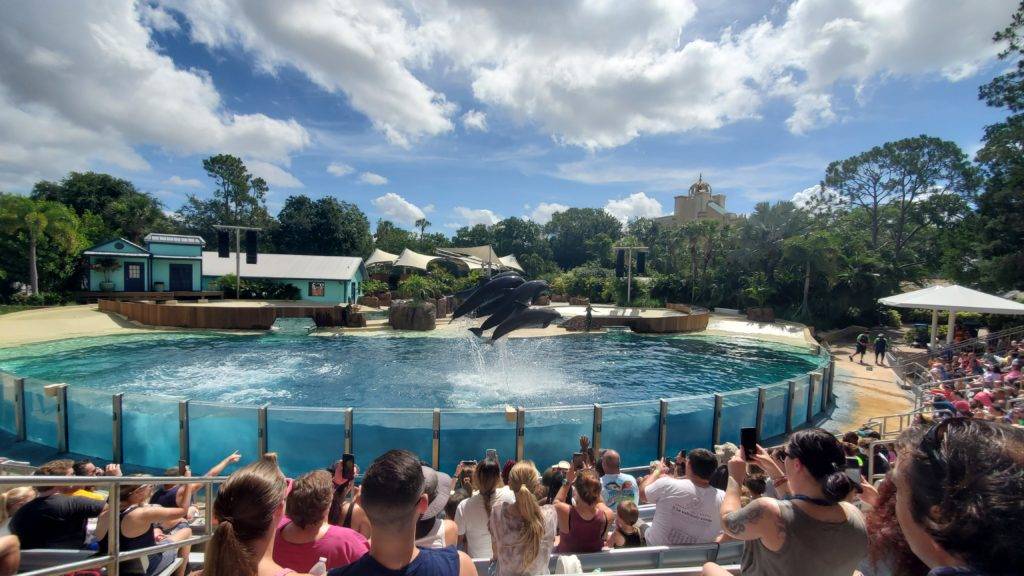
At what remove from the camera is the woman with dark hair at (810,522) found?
198 centimetres

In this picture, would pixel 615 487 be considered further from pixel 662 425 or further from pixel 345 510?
pixel 662 425

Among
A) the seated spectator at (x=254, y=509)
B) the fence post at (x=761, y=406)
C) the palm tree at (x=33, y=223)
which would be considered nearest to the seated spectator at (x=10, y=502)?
the seated spectator at (x=254, y=509)

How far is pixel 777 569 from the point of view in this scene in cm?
202

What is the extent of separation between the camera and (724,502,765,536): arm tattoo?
6.66 ft

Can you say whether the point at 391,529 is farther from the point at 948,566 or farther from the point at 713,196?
the point at 713,196

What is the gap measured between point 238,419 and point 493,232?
58.7m

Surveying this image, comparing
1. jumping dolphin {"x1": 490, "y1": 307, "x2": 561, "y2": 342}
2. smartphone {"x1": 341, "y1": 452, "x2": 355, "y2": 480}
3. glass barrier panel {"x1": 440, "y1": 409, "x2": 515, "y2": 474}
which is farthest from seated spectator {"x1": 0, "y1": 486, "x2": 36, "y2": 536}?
jumping dolphin {"x1": 490, "y1": 307, "x2": 561, "y2": 342}

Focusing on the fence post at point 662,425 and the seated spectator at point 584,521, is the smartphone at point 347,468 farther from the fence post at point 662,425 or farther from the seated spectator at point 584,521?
the fence post at point 662,425

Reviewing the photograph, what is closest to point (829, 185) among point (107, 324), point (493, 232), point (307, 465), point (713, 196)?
point (713, 196)

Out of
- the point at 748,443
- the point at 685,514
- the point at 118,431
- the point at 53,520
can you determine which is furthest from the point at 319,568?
the point at 118,431

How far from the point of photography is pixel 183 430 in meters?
6.92

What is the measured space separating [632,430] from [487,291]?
5.65 m

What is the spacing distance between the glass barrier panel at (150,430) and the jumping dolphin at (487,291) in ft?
20.8

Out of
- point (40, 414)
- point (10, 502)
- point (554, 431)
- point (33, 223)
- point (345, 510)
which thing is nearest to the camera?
point (10, 502)
